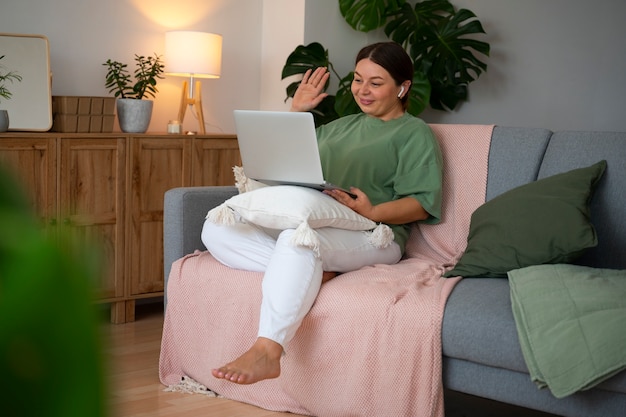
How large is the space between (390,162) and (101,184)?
1358 millimetres

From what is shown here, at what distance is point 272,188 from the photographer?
100.0 inches

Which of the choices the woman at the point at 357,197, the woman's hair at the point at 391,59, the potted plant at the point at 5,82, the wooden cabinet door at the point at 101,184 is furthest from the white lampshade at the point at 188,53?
the woman's hair at the point at 391,59

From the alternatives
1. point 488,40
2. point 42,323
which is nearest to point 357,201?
point 488,40

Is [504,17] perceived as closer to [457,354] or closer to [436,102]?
[436,102]

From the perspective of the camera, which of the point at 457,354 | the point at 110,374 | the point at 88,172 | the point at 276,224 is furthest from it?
the point at 88,172

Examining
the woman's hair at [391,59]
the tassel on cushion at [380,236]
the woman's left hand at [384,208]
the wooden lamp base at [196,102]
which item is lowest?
the tassel on cushion at [380,236]

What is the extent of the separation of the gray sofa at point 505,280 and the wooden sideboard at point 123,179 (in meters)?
0.66

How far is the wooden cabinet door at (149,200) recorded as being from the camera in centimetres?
365

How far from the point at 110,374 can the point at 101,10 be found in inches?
156

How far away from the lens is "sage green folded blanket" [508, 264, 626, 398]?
1881mm

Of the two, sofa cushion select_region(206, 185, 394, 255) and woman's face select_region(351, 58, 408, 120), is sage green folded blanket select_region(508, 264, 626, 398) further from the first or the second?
woman's face select_region(351, 58, 408, 120)

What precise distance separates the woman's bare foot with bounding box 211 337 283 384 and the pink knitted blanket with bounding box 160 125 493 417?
18 cm

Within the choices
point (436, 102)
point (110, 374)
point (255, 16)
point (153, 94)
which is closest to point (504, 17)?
point (436, 102)

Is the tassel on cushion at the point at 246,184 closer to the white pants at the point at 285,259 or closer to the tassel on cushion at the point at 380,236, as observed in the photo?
the white pants at the point at 285,259
